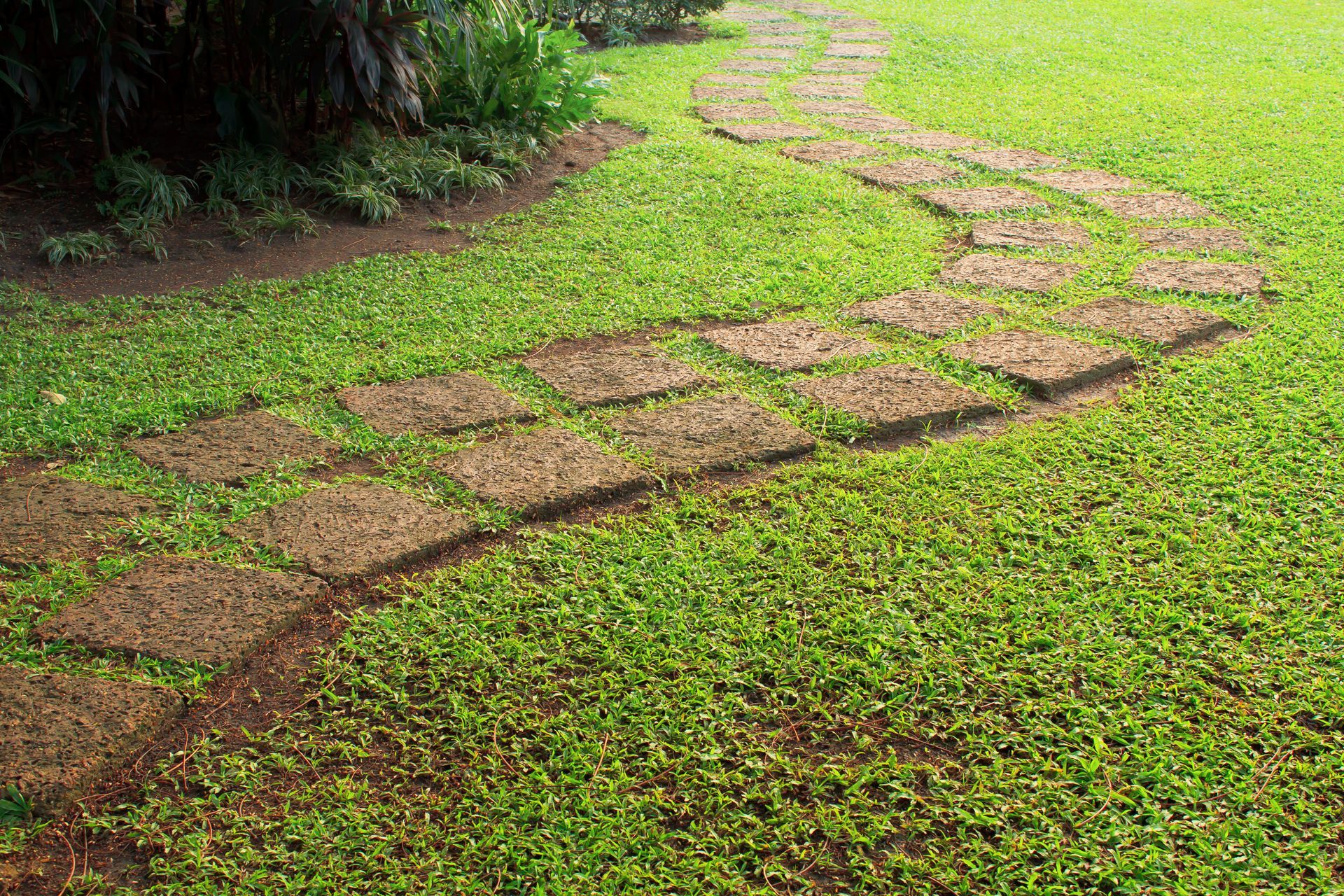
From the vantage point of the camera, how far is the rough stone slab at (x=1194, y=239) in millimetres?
4297

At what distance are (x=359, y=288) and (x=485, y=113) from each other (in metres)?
2.01

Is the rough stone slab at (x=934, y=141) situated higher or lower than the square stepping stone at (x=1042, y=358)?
higher

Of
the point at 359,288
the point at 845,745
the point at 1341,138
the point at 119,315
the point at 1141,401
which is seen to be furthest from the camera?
the point at 1341,138

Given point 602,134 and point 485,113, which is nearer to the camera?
point 485,113

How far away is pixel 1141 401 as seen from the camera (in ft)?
10.0

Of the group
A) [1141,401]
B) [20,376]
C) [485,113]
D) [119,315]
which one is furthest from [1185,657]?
[485,113]

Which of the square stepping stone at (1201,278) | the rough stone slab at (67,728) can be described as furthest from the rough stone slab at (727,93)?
the rough stone slab at (67,728)

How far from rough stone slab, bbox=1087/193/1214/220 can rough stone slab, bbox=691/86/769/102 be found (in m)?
3.02

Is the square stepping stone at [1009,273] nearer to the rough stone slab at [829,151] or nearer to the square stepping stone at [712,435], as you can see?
the square stepping stone at [712,435]

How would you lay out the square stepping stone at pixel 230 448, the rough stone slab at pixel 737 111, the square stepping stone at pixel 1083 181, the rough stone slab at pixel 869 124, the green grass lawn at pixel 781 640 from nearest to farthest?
→ the green grass lawn at pixel 781 640 < the square stepping stone at pixel 230 448 < the square stepping stone at pixel 1083 181 < the rough stone slab at pixel 869 124 < the rough stone slab at pixel 737 111

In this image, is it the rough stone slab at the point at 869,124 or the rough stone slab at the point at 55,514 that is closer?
the rough stone slab at the point at 55,514

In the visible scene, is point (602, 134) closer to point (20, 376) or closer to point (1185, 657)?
point (20, 376)

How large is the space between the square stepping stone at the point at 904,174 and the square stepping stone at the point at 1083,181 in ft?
1.42

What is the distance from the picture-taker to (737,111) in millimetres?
6836
